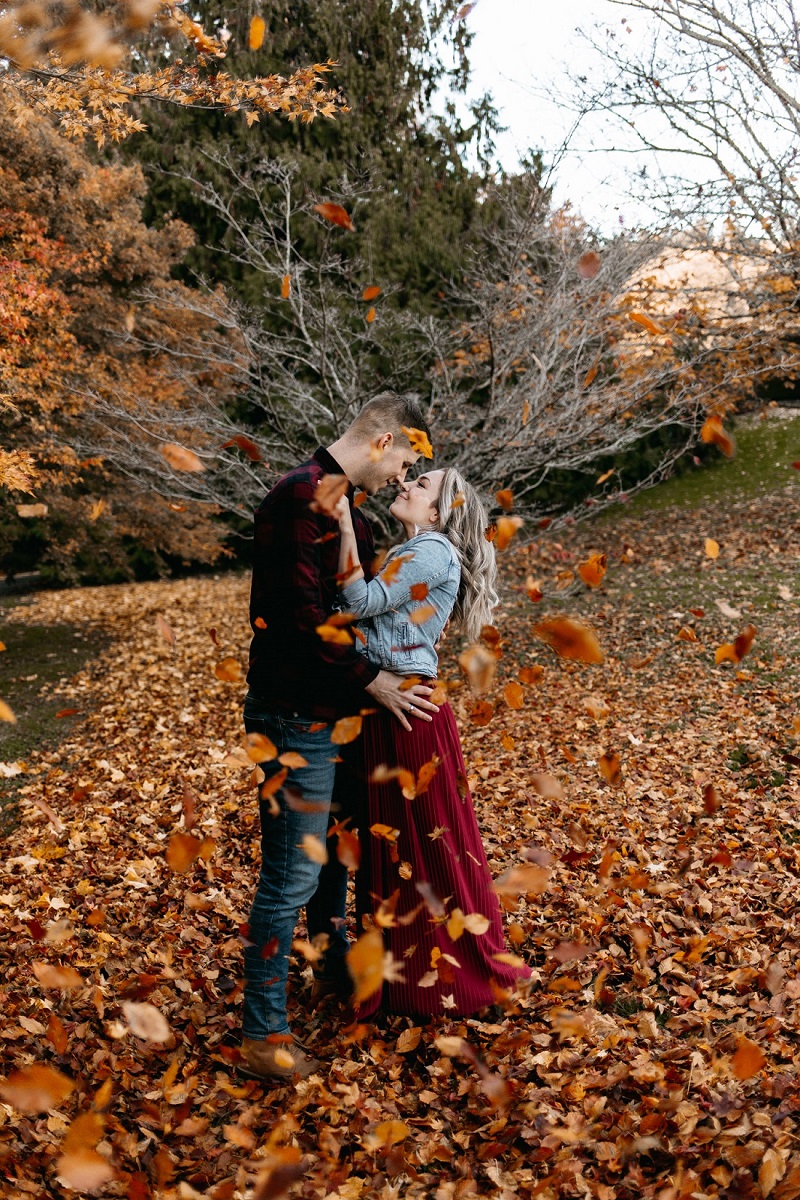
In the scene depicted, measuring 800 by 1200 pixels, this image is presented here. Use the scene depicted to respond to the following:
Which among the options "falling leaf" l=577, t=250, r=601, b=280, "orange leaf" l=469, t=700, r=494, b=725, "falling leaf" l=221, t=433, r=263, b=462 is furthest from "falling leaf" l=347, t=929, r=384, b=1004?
"falling leaf" l=577, t=250, r=601, b=280

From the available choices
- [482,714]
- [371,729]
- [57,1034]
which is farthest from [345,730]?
[482,714]

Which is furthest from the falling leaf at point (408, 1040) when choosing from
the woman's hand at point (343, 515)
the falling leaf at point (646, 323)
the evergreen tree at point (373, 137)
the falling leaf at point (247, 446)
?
the evergreen tree at point (373, 137)

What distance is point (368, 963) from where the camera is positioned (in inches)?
104

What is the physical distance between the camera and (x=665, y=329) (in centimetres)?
889

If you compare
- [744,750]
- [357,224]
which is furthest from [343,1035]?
[357,224]

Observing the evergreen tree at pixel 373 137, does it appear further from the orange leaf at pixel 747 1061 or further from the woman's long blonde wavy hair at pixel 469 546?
the orange leaf at pixel 747 1061

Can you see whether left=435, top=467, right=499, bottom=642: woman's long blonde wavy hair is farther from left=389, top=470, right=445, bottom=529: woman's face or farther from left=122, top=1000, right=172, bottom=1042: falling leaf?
left=122, top=1000, right=172, bottom=1042: falling leaf

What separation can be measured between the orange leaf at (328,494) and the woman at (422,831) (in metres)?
0.28

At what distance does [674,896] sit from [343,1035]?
1.66 m

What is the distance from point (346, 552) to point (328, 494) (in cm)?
18

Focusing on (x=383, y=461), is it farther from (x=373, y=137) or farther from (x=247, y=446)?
(x=373, y=137)

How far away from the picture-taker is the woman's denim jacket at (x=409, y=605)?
8.86 feet

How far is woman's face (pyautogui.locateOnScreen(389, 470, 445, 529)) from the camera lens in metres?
2.99

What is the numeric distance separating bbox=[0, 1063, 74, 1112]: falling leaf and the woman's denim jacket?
1.44 metres
